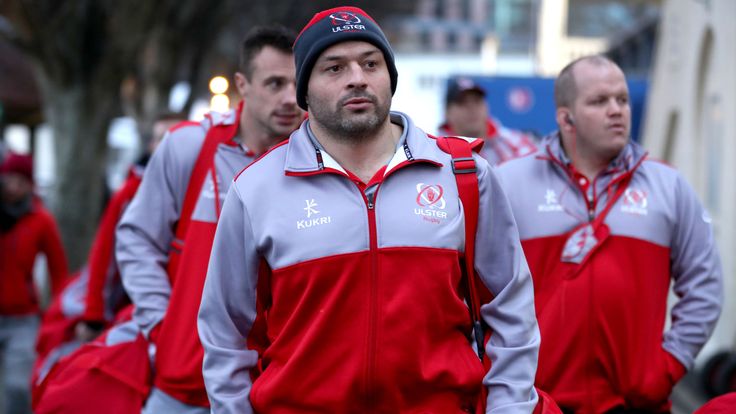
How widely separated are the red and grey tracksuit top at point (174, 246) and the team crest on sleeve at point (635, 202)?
1.63 metres

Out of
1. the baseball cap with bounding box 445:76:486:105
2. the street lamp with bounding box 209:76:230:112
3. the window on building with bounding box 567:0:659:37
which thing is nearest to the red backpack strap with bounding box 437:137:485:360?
the baseball cap with bounding box 445:76:486:105

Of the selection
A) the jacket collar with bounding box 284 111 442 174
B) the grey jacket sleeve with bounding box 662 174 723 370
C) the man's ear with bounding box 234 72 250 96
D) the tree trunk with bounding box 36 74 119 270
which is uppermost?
the man's ear with bounding box 234 72 250 96

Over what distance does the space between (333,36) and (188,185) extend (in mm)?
1604

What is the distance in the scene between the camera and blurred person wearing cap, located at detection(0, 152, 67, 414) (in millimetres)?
9062

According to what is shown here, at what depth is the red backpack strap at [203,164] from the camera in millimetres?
4934

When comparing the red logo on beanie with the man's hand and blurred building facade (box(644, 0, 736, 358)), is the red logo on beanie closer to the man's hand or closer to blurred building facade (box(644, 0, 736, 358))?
the man's hand

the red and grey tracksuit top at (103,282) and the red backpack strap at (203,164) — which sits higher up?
the red backpack strap at (203,164)

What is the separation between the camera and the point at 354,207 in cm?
351

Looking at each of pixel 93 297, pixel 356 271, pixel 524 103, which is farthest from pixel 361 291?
pixel 524 103

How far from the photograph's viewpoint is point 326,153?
3660mm

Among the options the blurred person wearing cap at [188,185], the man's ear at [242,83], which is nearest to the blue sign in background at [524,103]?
the man's ear at [242,83]

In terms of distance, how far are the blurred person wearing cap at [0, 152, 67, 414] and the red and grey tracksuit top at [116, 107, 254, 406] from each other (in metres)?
4.19

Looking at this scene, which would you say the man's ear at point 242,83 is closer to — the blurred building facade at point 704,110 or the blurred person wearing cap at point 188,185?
the blurred person wearing cap at point 188,185

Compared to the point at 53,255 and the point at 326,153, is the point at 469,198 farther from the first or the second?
the point at 53,255
